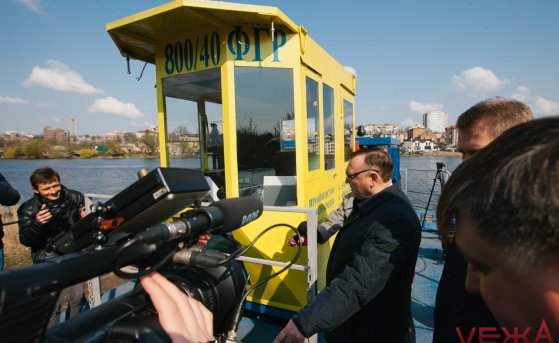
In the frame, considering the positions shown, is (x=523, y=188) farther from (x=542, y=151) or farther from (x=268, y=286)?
(x=268, y=286)

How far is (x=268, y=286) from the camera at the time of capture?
130 inches

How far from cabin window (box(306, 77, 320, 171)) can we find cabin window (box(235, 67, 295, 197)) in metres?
0.26

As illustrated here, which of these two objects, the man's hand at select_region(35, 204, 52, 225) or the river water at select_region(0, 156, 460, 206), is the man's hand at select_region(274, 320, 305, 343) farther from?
the man's hand at select_region(35, 204, 52, 225)

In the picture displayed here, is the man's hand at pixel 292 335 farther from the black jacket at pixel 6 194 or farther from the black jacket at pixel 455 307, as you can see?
the black jacket at pixel 6 194

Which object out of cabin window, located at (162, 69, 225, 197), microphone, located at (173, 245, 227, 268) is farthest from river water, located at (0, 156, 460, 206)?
microphone, located at (173, 245, 227, 268)

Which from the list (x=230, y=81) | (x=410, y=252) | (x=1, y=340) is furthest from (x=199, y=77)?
(x=1, y=340)

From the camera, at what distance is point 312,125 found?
3.85m

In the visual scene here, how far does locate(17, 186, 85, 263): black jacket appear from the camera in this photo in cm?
296

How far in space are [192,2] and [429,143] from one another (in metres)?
28.4

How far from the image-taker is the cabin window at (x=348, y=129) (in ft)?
18.0

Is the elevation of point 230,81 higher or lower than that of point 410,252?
higher

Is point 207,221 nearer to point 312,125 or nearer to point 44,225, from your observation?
point 44,225

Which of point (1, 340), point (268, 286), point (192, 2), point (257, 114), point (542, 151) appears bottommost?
point (268, 286)

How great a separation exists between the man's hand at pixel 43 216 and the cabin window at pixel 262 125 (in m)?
1.81
